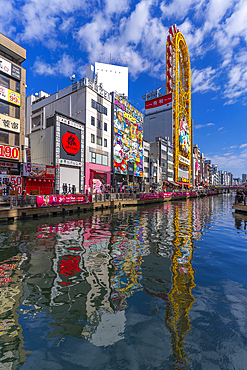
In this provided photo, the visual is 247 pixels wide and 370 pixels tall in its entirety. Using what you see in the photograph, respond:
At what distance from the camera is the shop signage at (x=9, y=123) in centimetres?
2556

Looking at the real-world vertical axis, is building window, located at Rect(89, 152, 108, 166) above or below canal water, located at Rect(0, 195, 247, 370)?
above

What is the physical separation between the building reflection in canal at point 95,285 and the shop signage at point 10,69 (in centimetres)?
2651

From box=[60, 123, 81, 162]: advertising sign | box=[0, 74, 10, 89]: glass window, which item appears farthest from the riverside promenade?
box=[0, 74, 10, 89]: glass window

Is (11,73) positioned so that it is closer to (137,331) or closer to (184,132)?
(137,331)

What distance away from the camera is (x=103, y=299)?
5.16m

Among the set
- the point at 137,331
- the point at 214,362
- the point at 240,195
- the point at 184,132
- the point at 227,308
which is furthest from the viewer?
the point at 184,132

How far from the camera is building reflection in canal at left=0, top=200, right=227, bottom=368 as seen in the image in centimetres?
407

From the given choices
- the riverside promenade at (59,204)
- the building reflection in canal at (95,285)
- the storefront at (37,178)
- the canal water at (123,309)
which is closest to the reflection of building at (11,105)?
the storefront at (37,178)

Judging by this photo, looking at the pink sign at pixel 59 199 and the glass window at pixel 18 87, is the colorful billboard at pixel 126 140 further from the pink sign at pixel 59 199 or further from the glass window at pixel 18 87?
the glass window at pixel 18 87

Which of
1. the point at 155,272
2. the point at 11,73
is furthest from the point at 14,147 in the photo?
the point at 155,272

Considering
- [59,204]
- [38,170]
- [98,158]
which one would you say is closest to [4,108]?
[38,170]

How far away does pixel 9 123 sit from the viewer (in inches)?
1039

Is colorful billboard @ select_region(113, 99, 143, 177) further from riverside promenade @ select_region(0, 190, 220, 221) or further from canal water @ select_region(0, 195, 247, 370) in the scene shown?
canal water @ select_region(0, 195, 247, 370)

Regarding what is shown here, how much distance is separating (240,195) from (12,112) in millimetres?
34934
